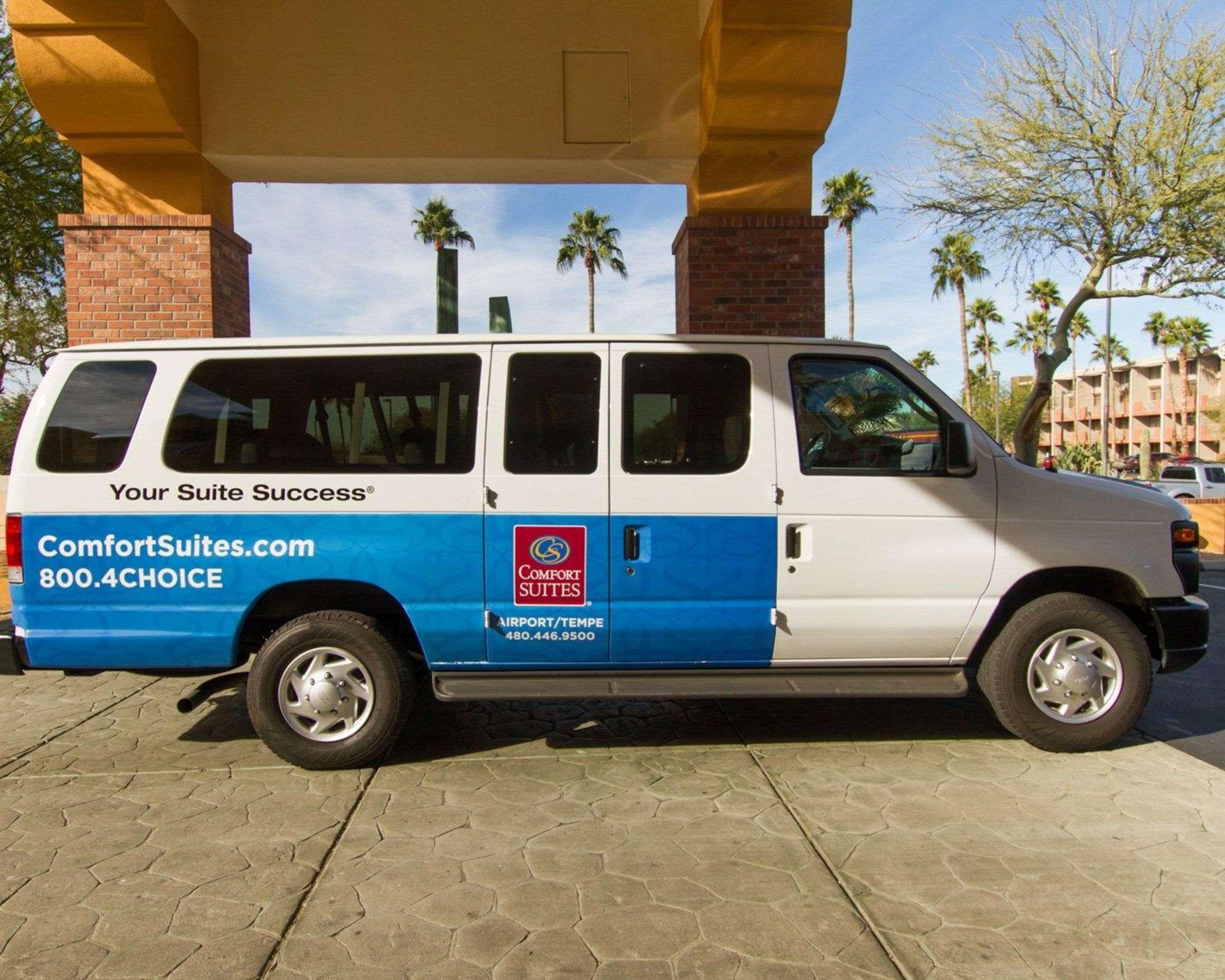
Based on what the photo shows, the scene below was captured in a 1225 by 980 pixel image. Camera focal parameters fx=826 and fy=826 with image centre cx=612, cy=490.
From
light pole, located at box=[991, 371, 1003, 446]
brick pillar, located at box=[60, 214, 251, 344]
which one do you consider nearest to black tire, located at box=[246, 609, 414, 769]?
brick pillar, located at box=[60, 214, 251, 344]

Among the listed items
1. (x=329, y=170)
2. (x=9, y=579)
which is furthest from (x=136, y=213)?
(x=9, y=579)

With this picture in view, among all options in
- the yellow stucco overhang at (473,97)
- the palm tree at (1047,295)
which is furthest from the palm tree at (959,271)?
the yellow stucco overhang at (473,97)

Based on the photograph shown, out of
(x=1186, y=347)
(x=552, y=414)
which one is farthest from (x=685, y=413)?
(x=1186, y=347)

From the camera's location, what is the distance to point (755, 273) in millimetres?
7340

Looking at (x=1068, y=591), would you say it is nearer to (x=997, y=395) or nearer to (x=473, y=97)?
(x=473, y=97)

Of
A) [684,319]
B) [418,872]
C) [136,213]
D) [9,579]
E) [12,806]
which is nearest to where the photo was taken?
[418,872]

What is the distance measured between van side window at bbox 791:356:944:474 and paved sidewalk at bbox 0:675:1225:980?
5.10 ft

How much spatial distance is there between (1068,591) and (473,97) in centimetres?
623

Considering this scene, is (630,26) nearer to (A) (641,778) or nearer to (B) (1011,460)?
(B) (1011,460)

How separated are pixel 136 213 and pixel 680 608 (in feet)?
19.7

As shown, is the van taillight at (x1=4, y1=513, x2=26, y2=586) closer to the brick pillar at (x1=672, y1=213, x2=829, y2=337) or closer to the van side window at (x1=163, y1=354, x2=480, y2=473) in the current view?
the van side window at (x1=163, y1=354, x2=480, y2=473)

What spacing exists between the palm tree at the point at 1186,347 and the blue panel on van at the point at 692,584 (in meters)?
64.8

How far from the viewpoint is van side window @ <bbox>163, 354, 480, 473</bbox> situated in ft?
13.4

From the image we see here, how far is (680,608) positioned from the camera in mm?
4129
